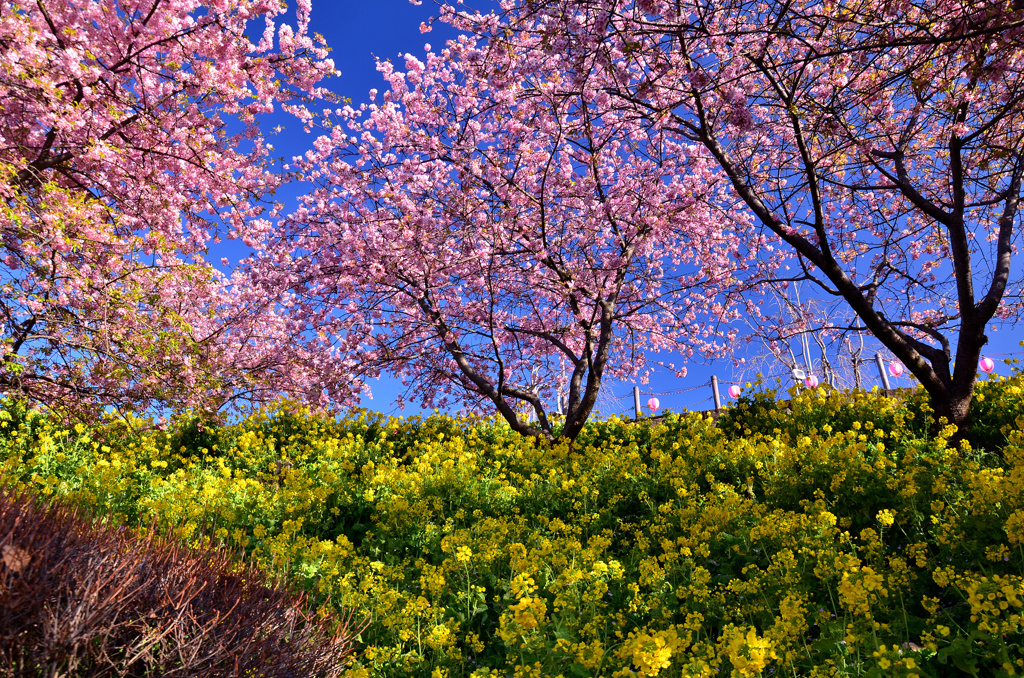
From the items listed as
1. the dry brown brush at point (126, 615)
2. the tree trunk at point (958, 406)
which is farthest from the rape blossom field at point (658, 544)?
the dry brown brush at point (126, 615)

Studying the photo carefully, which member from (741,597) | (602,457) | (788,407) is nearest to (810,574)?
(741,597)

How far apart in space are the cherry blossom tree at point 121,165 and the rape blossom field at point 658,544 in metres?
1.56

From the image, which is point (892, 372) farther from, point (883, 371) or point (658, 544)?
point (658, 544)

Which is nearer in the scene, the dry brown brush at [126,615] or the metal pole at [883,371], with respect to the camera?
the dry brown brush at [126,615]

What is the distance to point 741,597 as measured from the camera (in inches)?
179

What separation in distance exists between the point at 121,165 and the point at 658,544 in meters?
9.54

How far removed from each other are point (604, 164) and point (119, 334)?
9163 millimetres

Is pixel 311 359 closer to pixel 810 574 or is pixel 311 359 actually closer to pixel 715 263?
pixel 715 263

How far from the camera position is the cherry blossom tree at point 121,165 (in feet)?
26.1

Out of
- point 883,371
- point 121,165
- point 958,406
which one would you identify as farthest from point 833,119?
point 883,371

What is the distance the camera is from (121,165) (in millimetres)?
9500

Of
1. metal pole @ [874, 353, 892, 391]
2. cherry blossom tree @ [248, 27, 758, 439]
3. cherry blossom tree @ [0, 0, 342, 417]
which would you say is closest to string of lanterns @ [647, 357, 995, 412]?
metal pole @ [874, 353, 892, 391]

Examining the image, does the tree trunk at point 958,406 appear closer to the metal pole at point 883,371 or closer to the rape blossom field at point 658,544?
the rape blossom field at point 658,544

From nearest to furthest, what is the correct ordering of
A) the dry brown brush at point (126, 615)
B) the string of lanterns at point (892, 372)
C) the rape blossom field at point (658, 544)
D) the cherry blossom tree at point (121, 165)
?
the dry brown brush at point (126, 615) → the rape blossom field at point (658, 544) → the cherry blossom tree at point (121, 165) → the string of lanterns at point (892, 372)
